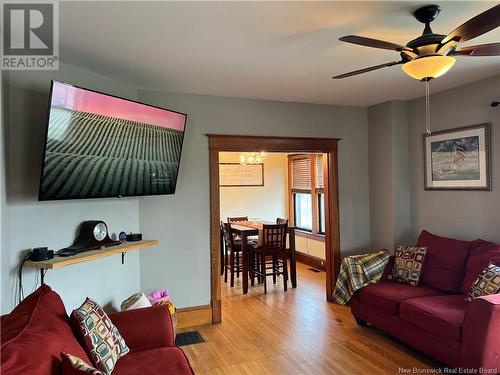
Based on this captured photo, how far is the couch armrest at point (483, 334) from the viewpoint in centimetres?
246

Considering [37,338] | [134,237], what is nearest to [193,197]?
[134,237]

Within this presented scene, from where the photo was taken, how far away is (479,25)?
171 centimetres

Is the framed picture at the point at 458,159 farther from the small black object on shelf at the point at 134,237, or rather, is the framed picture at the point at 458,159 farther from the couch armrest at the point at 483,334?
the small black object on shelf at the point at 134,237

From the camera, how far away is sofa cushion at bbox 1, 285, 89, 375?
4.49 ft

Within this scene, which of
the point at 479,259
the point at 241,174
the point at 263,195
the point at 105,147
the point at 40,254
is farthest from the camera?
the point at 263,195

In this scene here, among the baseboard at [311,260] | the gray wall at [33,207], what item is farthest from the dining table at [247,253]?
the gray wall at [33,207]

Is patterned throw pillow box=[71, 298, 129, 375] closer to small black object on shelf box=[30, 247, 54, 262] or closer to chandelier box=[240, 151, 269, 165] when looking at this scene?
small black object on shelf box=[30, 247, 54, 262]

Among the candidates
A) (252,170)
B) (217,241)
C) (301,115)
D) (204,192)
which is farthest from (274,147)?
(252,170)

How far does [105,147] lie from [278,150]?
2063mm

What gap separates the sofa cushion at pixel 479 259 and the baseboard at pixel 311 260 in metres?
3.07

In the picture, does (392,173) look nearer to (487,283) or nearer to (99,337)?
(487,283)

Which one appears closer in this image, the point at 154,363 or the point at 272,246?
the point at 154,363

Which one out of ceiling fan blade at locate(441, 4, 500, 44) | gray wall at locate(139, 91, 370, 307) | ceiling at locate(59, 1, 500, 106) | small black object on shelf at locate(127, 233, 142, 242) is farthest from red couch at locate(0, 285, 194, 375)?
ceiling fan blade at locate(441, 4, 500, 44)

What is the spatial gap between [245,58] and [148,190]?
142 cm
